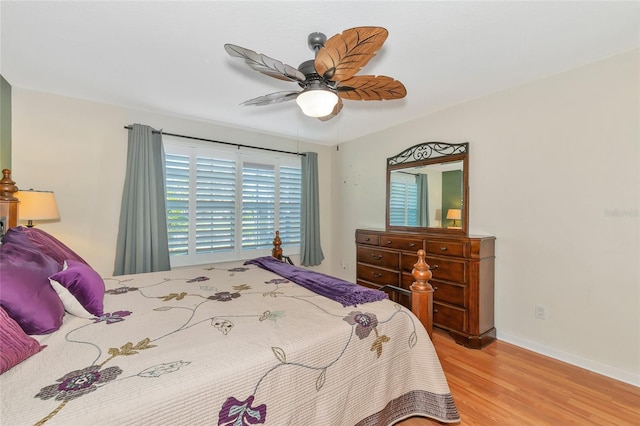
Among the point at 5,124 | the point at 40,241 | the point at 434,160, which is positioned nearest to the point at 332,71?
the point at 40,241

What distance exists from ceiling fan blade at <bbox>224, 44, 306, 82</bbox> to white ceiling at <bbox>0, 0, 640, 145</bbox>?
1.22ft

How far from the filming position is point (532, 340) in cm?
251

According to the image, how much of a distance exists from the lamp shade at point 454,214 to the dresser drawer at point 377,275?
862 mm

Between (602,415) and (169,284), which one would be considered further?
(169,284)

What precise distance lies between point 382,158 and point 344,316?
9.60 feet

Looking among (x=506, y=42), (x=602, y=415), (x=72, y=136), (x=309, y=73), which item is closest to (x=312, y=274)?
(x=309, y=73)

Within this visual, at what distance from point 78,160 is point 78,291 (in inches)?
85.5

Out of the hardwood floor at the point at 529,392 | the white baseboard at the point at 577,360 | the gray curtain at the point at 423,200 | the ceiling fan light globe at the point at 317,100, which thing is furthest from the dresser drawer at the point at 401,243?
the ceiling fan light globe at the point at 317,100

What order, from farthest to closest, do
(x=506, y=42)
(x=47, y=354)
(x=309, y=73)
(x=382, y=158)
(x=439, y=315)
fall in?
(x=382, y=158)
(x=439, y=315)
(x=506, y=42)
(x=309, y=73)
(x=47, y=354)

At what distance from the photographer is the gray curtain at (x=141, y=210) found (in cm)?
303

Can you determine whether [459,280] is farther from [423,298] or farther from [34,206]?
[34,206]

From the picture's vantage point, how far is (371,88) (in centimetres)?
177

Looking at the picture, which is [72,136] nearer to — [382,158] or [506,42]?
[382,158]

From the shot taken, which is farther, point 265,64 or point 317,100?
point 317,100
